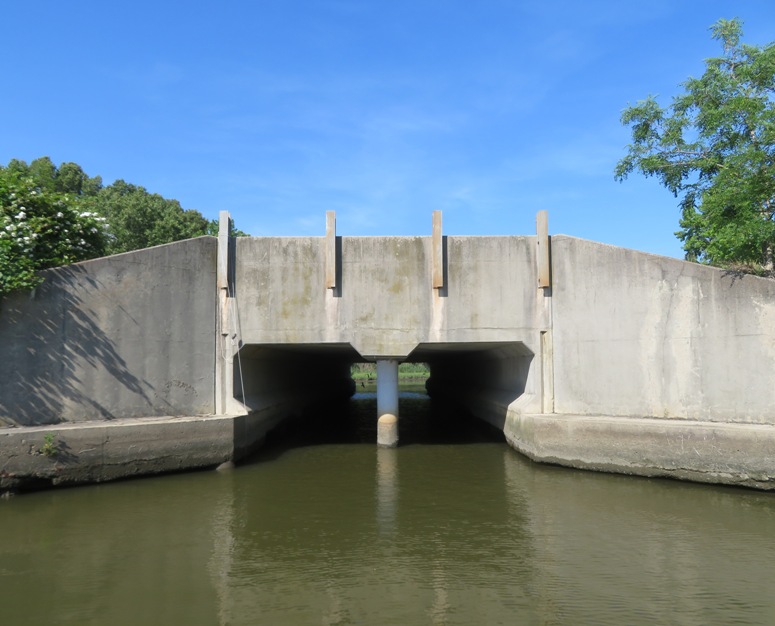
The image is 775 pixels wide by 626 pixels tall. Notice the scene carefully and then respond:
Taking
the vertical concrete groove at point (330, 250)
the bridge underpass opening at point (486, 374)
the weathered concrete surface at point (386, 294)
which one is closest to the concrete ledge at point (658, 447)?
the bridge underpass opening at point (486, 374)

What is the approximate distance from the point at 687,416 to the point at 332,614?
941 centimetres

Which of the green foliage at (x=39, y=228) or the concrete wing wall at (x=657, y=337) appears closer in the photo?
the green foliage at (x=39, y=228)

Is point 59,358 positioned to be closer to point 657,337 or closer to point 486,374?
point 657,337

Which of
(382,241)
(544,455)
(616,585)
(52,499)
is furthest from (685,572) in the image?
(52,499)

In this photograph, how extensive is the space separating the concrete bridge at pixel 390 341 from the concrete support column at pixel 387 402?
2.4 inches

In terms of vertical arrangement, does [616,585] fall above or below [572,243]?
below

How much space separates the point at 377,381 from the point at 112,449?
686 cm

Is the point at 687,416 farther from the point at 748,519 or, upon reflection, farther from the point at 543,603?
the point at 543,603

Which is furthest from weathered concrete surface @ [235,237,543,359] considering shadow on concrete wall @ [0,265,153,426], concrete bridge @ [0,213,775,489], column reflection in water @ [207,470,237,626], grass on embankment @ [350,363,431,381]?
grass on embankment @ [350,363,431,381]

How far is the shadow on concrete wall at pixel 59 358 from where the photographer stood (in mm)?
11758

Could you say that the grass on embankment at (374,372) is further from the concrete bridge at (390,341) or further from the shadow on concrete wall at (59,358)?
the shadow on concrete wall at (59,358)

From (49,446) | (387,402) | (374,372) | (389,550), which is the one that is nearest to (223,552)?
(389,550)

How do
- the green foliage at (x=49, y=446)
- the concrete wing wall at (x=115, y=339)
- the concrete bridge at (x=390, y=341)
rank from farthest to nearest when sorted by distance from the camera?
the concrete wing wall at (x=115, y=339), the concrete bridge at (x=390, y=341), the green foliage at (x=49, y=446)

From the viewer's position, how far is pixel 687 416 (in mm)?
12570
